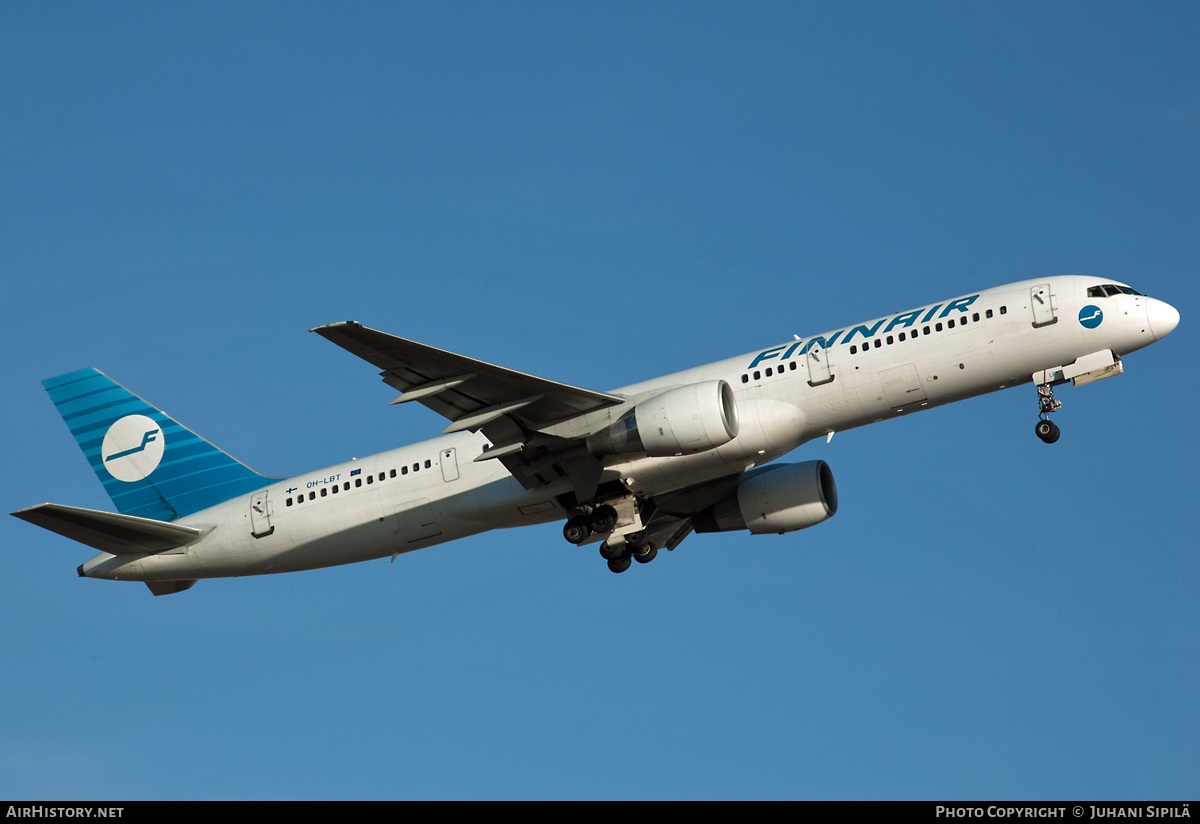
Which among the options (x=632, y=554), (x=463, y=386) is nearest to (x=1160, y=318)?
(x=632, y=554)

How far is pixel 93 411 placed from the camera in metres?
40.9

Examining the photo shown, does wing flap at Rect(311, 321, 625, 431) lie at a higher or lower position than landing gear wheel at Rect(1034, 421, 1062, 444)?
higher

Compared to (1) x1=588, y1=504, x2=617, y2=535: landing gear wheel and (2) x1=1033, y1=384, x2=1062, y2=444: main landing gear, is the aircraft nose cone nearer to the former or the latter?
(2) x1=1033, y1=384, x2=1062, y2=444: main landing gear

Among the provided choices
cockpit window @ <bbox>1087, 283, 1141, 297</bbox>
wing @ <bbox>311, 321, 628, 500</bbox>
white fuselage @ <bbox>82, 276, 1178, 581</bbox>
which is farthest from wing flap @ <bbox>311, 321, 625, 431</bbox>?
cockpit window @ <bbox>1087, 283, 1141, 297</bbox>

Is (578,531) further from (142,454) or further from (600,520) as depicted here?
(142,454)

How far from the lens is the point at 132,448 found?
4012 cm

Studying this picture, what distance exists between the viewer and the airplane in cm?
3192

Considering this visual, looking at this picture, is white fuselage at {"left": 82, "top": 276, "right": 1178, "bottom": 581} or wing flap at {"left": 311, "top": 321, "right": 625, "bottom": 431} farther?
white fuselage at {"left": 82, "top": 276, "right": 1178, "bottom": 581}

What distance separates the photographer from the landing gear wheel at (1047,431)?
109 ft

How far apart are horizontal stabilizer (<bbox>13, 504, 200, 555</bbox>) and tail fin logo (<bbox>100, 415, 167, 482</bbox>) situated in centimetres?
321

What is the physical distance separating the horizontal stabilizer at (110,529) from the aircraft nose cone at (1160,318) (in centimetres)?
2760

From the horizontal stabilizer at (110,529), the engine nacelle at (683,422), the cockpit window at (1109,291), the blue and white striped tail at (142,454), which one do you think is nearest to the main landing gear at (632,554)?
the engine nacelle at (683,422)
